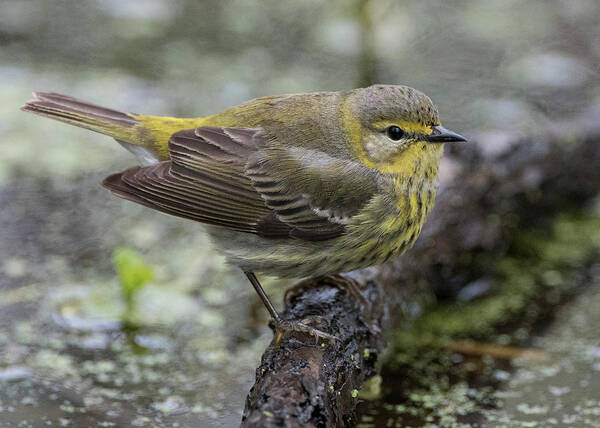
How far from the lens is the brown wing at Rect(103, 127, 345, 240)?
13.2 feet

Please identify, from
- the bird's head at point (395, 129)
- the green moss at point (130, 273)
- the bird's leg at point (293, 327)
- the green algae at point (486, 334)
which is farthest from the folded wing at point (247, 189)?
the green algae at point (486, 334)

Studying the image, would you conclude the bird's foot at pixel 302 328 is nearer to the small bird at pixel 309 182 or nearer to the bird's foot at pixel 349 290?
the small bird at pixel 309 182

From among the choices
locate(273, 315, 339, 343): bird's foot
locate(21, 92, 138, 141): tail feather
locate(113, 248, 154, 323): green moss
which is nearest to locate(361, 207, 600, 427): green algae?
locate(273, 315, 339, 343): bird's foot

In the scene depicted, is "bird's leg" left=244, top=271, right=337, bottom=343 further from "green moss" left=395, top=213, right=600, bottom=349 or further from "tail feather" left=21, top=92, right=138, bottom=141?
"tail feather" left=21, top=92, right=138, bottom=141

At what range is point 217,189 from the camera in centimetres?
410

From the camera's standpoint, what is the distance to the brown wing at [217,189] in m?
4.01

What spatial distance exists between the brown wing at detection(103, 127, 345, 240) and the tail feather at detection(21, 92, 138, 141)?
0.39m

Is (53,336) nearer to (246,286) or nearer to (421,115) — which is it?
(246,286)

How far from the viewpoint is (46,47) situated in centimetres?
786

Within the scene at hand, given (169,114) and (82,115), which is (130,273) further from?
(169,114)

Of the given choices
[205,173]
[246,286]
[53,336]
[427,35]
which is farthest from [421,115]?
[427,35]

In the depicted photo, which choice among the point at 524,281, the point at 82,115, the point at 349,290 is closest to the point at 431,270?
the point at 524,281

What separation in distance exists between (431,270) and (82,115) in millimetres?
2291

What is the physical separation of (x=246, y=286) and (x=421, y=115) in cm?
190
